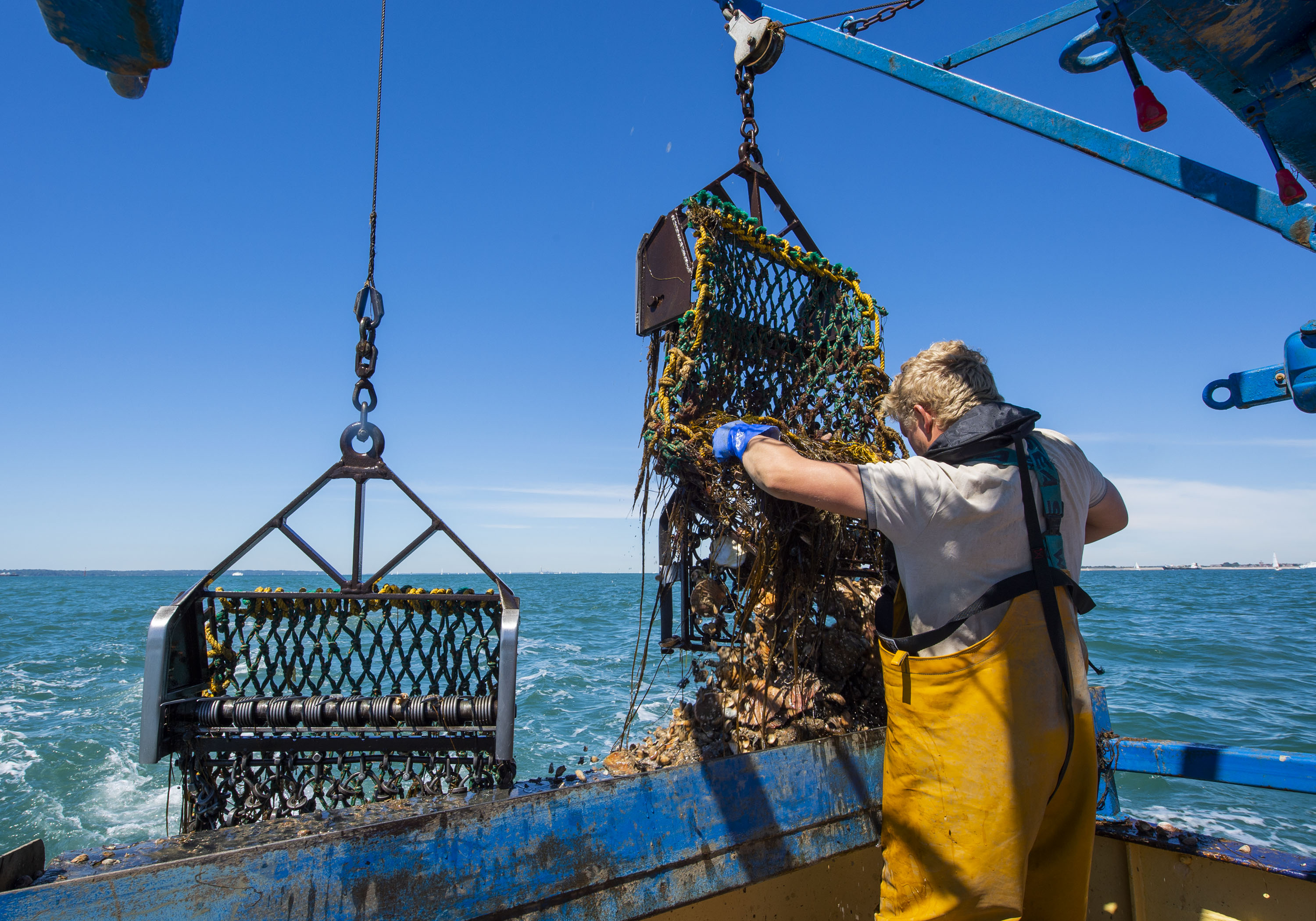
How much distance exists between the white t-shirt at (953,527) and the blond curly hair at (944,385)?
0.69 feet

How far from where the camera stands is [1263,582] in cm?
6191

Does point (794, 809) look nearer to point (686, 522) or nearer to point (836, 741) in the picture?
point (836, 741)

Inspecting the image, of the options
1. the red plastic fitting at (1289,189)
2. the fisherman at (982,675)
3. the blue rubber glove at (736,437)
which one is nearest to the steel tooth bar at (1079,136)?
the red plastic fitting at (1289,189)

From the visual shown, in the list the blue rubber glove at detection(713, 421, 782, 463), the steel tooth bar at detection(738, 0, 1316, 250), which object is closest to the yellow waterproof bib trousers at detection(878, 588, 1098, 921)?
the blue rubber glove at detection(713, 421, 782, 463)

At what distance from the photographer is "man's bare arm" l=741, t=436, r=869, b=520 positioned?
1586 millimetres

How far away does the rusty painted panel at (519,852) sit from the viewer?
141cm

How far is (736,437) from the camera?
1.95m

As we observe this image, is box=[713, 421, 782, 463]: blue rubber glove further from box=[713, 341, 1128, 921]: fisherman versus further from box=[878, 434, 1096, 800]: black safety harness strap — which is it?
box=[878, 434, 1096, 800]: black safety harness strap

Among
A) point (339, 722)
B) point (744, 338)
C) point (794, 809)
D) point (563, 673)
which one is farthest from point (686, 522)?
point (563, 673)

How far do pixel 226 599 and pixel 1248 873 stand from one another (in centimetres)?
361

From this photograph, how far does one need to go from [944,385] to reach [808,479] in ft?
1.44

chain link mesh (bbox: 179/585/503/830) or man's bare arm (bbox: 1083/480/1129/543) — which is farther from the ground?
man's bare arm (bbox: 1083/480/1129/543)

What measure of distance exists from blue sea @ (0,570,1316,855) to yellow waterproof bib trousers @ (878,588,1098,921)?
2.22 metres

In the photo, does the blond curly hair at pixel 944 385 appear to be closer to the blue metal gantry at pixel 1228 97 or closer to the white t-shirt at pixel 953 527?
the white t-shirt at pixel 953 527
